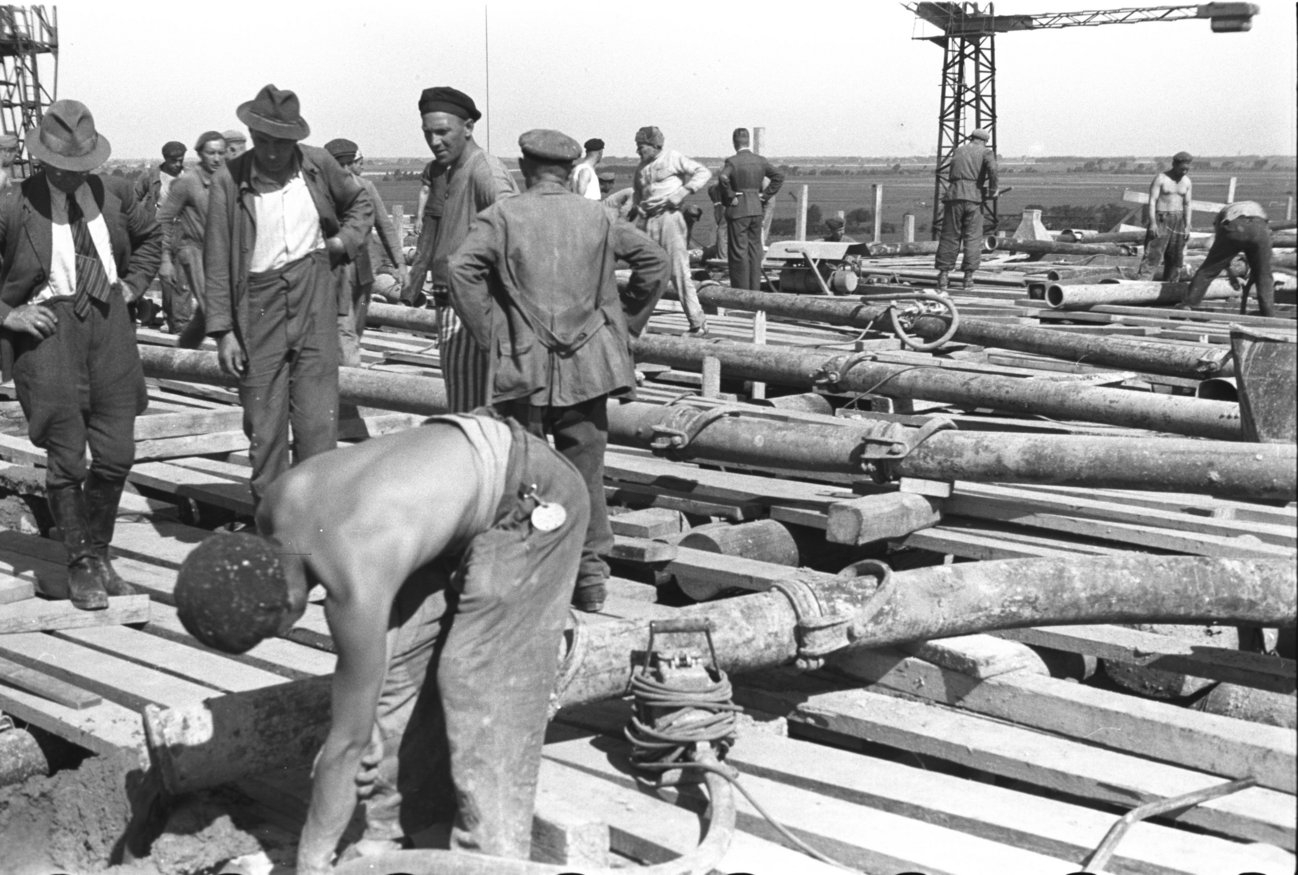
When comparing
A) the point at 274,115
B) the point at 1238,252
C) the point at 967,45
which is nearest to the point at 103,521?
the point at 274,115

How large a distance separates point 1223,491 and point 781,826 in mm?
2027

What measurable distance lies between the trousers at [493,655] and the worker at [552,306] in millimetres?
1333

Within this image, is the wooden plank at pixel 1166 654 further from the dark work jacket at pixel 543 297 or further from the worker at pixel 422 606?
the worker at pixel 422 606

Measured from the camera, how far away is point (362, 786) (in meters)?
3.76

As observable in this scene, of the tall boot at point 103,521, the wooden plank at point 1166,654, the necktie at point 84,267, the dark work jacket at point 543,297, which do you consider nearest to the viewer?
the wooden plank at point 1166,654

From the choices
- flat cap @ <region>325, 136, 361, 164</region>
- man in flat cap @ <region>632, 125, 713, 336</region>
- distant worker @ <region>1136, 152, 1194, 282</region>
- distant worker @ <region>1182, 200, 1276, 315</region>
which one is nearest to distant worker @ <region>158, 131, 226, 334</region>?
flat cap @ <region>325, 136, 361, 164</region>

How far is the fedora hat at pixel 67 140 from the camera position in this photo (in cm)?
545

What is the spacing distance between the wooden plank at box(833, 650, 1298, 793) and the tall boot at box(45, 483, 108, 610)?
274cm

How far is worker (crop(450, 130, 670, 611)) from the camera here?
203 inches

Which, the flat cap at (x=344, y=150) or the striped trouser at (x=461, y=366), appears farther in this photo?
the flat cap at (x=344, y=150)

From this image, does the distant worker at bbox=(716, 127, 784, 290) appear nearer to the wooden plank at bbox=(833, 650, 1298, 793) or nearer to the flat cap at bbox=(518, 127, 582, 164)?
the flat cap at bbox=(518, 127, 582, 164)

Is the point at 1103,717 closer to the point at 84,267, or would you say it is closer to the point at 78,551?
the point at 78,551

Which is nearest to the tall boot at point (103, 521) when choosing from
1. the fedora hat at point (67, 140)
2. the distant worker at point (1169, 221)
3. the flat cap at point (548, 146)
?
the fedora hat at point (67, 140)

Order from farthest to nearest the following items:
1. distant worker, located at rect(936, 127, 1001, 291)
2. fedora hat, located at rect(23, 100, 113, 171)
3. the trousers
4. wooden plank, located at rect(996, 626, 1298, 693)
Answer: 1. distant worker, located at rect(936, 127, 1001, 291)
2. fedora hat, located at rect(23, 100, 113, 171)
3. wooden plank, located at rect(996, 626, 1298, 693)
4. the trousers
